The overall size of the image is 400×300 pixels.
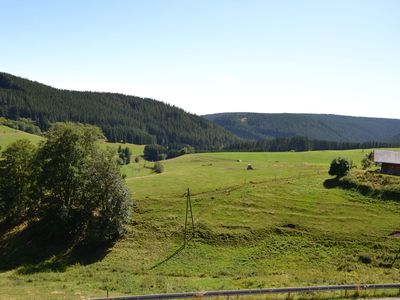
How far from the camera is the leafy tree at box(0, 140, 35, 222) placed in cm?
6688

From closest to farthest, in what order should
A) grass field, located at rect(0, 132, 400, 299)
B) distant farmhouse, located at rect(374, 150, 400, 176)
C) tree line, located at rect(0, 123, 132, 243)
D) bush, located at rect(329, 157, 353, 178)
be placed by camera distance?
1. grass field, located at rect(0, 132, 400, 299)
2. tree line, located at rect(0, 123, 132, 243)
3. bush, located at rect(329, 157, 353, 178)
4. distant farmhouse, located at rect(374, 150, 400, 176)

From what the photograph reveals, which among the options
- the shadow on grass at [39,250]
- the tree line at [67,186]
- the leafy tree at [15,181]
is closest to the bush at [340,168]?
the tree line at [67,186]

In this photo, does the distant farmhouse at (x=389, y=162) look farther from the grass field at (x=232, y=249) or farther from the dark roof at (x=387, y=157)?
the grass field at (x=232, y=249)

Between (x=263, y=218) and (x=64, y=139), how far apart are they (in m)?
34.9

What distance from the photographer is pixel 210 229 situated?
63188 mm

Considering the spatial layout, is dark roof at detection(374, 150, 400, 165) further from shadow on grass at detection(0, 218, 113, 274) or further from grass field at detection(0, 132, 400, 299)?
shadow on grass at detection(0, 218, 113, 274)

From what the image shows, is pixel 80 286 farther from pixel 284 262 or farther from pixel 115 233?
pixel 284 262

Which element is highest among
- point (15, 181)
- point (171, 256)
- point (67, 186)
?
point (15, 181)

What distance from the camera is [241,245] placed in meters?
58.8

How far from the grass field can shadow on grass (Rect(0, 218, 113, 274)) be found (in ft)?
0.58

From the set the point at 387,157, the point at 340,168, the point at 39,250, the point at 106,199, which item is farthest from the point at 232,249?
the point at 387,157

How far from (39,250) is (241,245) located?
30.2 meters

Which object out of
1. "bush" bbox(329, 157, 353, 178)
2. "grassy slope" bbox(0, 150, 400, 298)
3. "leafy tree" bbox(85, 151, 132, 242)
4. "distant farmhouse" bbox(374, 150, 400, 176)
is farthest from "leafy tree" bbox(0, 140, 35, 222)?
"distant farmhouse" bbox(374, 150, 400, 176)

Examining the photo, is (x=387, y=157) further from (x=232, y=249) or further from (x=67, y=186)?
(x=67, y=186)
